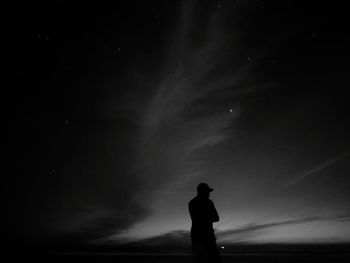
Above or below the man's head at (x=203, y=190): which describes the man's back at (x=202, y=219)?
below

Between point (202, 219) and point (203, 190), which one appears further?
point (203, 190)

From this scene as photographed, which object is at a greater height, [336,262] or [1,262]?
[1,262]

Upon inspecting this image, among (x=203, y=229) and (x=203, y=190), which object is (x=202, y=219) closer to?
(x=203, y=229)

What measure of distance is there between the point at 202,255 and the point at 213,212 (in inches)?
33.4

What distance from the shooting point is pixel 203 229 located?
5.69m

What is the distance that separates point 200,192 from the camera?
5930 mm

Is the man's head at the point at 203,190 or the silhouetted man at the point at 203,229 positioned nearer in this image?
the silhouetted man at the point at 203,229

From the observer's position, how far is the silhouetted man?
18.3ft

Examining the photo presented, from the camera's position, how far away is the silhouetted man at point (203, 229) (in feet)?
18.3

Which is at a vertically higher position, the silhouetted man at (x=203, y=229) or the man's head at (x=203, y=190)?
the man's head at (x=203, y=190)

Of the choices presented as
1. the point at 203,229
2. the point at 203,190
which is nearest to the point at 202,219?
the point at 203,229

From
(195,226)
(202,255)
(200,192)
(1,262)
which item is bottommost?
(202,255)

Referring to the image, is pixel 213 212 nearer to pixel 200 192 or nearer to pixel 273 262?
pixel 200 192

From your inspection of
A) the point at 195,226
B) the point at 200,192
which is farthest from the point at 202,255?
the point at 200,192
